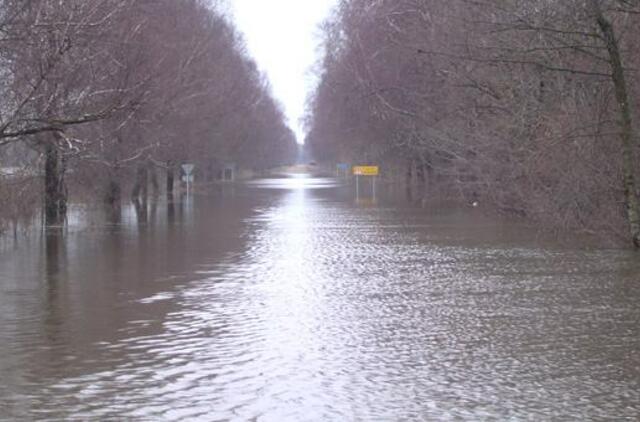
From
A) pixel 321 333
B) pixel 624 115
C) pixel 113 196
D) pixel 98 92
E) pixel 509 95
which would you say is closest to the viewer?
pixel 321 333

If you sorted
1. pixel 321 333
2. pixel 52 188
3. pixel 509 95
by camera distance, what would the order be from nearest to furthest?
pixel 321 333, pixel 52 188, pixel 509 95

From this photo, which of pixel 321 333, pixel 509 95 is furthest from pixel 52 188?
pixel 321 333

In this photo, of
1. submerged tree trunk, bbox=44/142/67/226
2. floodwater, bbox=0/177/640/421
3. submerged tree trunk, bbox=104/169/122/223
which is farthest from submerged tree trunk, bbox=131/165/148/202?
floodwater, bbox=0/177/640/421

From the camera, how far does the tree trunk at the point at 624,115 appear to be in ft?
60.1

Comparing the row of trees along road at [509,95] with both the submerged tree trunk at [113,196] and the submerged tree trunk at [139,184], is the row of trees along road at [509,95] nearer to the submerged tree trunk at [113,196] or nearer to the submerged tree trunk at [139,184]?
the submerged tree trunk at [139,184]

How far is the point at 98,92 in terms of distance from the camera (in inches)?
982

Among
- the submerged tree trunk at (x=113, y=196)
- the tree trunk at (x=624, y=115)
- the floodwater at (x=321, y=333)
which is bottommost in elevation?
the floodwater at (x=321, y=333)

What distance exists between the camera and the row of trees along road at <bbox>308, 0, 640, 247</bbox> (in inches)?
781

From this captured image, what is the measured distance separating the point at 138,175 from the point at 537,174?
2685 centimetres

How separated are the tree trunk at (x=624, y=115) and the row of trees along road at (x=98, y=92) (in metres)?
11.1

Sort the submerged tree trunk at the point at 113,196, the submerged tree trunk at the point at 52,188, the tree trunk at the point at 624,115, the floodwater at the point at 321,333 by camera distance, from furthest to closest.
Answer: the submerged tree trunk at the point at 113,196 < the submerged tree trunk at the point at 52,188 < the tree trunk at the point at 624,115 < the floodwater at the point at 321,333

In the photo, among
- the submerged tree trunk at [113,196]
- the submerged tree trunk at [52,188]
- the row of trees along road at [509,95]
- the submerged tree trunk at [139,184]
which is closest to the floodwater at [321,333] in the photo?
the row of trees along road at [509,95]

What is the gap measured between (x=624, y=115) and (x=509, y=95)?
39.7 feet

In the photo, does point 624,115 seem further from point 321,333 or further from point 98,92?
point 98,92
